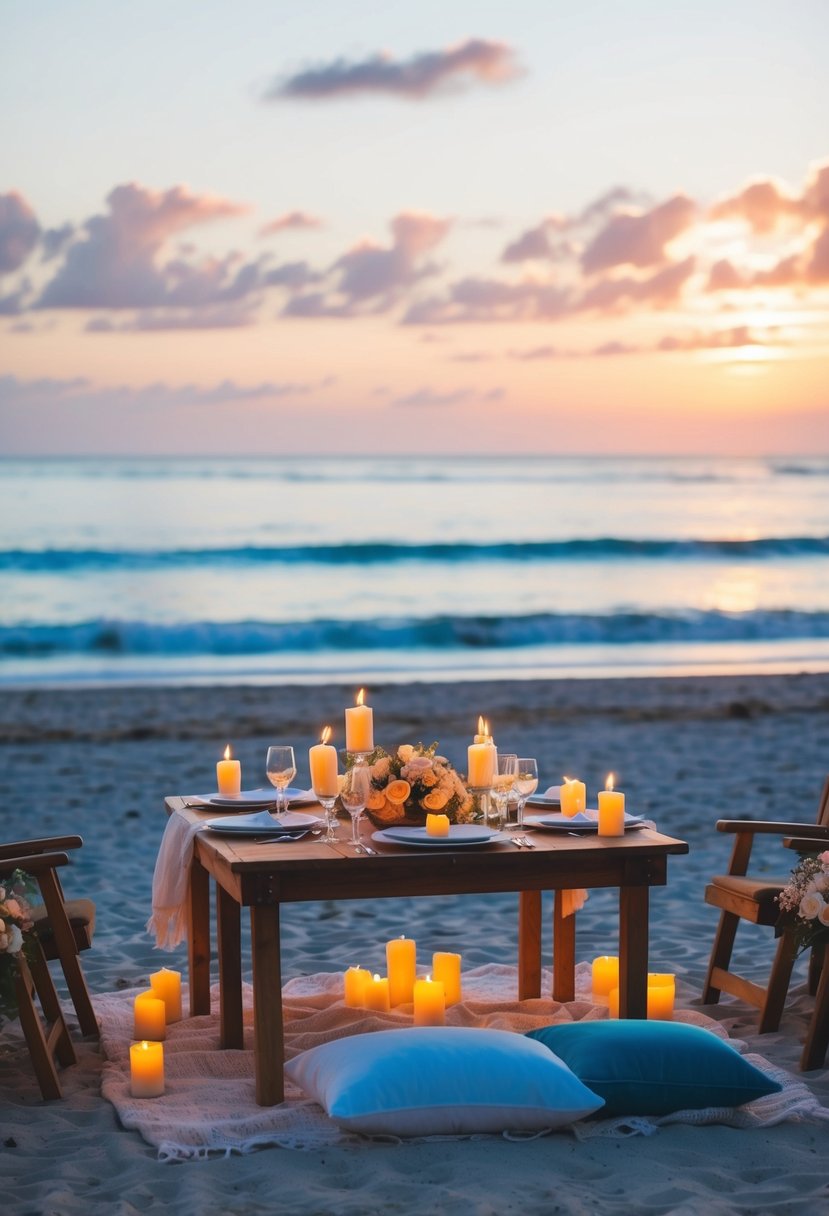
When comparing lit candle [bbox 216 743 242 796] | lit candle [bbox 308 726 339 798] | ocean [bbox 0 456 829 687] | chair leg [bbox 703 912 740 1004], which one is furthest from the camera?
ocean [bbox 0 456 829 687]

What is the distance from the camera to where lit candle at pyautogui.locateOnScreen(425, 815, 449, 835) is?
12.6 ft

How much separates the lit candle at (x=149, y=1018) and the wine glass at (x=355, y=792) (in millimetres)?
944

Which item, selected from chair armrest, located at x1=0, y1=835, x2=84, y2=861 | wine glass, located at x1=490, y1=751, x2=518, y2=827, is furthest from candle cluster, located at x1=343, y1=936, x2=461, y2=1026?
chair armrest, located at x1=0, y1=835, x2=84, y2=861

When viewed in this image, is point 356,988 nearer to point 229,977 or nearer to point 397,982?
point 397,982

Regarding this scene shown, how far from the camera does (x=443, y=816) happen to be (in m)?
3.93

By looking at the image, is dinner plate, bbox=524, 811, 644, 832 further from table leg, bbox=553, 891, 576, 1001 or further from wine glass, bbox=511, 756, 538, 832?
table leg, bbox=553, 891, 576, 1001

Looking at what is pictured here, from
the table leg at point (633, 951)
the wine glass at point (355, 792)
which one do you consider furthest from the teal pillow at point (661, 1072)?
the wine glass at point (355, 792)

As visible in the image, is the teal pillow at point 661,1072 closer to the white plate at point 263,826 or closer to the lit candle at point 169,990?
the white plate at point 263,826

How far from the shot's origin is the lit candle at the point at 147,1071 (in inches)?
151

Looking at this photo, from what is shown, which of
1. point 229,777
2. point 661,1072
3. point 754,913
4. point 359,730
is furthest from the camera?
point 229,777

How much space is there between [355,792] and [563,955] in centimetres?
126

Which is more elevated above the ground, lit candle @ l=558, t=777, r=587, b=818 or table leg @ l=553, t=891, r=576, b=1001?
lit candle @ l=558, t=777, r=587, b=818

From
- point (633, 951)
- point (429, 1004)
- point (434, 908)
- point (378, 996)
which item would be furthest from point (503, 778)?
point (434, 908)

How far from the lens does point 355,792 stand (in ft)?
12.5
